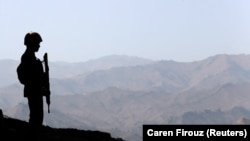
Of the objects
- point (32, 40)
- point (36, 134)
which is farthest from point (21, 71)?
point (36, 134)

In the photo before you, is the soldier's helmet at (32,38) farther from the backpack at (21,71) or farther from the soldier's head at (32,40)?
the backpack at (21,71)

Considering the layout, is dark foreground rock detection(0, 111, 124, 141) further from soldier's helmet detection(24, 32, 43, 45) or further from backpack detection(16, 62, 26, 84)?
soldier's helmet detection(24, 32, 43, 45)

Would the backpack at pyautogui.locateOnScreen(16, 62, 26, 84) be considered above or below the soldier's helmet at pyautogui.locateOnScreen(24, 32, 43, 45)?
below

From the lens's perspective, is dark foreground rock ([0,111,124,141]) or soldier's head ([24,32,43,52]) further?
dark foreground rock ([0,111,124,141])

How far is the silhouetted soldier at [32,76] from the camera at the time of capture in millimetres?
12234

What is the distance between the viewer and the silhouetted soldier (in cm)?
1223

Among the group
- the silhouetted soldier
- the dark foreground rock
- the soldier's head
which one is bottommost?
the dark foreground rock

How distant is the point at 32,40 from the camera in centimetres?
1219

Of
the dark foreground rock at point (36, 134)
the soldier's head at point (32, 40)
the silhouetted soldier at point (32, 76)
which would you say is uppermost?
the soldier's head at point (32, 40)

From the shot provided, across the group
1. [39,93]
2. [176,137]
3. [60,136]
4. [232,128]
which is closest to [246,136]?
[232,128]

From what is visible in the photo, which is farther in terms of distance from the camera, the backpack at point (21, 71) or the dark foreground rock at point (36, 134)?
the dark foreground rock at point (36, 134)

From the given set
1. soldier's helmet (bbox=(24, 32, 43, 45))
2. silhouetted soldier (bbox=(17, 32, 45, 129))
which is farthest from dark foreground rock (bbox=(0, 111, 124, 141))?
soldier's helmet (bbox=(24, 32, 43, 45))

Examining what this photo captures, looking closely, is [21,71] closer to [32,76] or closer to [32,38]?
[32,76]

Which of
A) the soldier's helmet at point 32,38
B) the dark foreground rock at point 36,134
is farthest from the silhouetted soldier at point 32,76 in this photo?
the dark foreground rock at point 36,134
